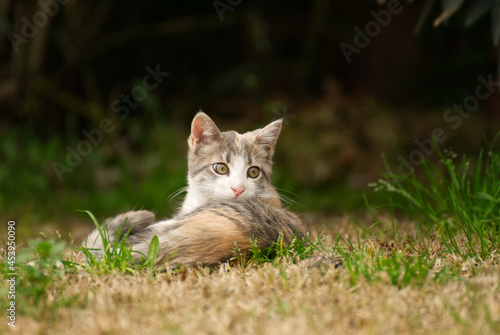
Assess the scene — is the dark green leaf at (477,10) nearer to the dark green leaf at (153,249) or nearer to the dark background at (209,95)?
the dark green leaf at (153,249)

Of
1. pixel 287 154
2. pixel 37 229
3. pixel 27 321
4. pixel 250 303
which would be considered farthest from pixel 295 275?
pixel 287 154

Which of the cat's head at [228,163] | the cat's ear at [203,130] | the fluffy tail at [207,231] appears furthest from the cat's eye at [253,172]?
the fluffy tail at [207,231]

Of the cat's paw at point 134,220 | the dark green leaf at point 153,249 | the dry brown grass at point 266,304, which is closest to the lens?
the dry brown grass at point 266,304

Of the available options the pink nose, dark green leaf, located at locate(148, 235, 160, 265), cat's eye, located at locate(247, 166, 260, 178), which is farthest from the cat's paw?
cat's eye, located at locate(247, 166, 260, 178)

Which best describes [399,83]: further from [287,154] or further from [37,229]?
[37,229]

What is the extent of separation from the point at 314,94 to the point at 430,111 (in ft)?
5.50

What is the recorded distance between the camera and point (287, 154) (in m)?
6.81

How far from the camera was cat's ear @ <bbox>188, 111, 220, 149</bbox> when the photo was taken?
3367mm

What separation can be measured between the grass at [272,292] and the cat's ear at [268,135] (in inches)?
36.9

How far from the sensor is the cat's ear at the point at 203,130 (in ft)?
11.0

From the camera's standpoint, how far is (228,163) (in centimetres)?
332

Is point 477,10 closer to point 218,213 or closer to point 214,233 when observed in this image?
point 218,213

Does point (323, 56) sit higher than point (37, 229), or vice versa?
point (323, 56)

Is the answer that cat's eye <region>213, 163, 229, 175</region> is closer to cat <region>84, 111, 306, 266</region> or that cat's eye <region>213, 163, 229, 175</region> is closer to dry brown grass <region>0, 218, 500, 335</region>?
cat <region>84, 111, 306, 266</region>
